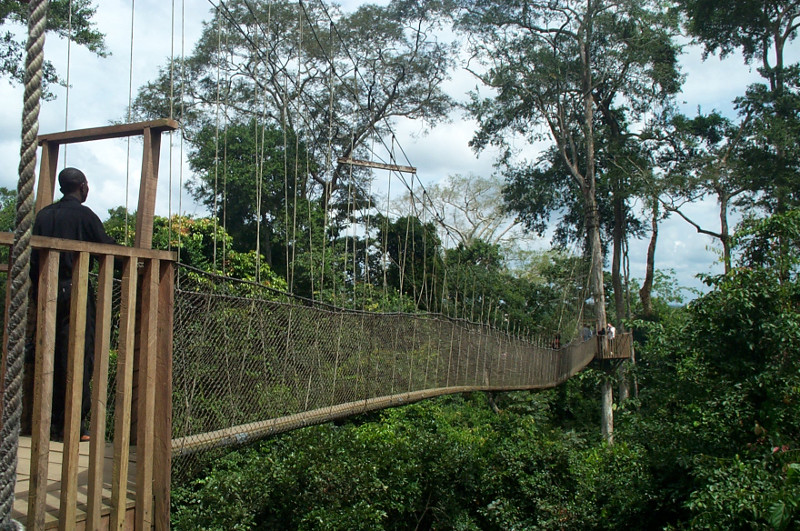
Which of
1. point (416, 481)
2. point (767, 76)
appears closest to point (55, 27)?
point (416, 481)

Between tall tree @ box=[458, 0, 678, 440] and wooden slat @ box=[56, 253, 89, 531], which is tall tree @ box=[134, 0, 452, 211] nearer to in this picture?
tall tree @ box=[458, 0, 678, 440]

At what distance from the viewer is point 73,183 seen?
7.19ft

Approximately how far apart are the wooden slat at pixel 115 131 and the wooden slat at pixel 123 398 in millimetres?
389

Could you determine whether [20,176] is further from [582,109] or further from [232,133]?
[582,109]

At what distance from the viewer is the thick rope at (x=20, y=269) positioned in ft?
2.84

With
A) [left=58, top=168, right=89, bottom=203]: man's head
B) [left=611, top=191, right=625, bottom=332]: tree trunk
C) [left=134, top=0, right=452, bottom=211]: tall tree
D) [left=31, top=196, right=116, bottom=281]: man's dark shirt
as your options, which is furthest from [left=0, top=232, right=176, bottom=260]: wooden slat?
[left=611, top=191, right=625, bottom=332]: tree trunk

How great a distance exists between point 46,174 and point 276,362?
112cm

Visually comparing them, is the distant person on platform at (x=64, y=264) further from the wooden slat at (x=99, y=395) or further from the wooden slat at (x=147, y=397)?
the wooden slat at (x=99, y=395)

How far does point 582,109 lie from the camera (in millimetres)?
15305

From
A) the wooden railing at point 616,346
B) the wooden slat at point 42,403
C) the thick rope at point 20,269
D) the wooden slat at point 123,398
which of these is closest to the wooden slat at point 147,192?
the wooden slat at point 123,398

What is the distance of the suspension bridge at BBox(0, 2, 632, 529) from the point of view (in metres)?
1.49

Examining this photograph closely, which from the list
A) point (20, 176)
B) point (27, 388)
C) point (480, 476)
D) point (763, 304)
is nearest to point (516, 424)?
point (480, 476)

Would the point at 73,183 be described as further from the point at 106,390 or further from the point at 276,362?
the point at 276,362

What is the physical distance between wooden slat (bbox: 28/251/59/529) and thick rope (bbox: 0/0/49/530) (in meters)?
0.64
